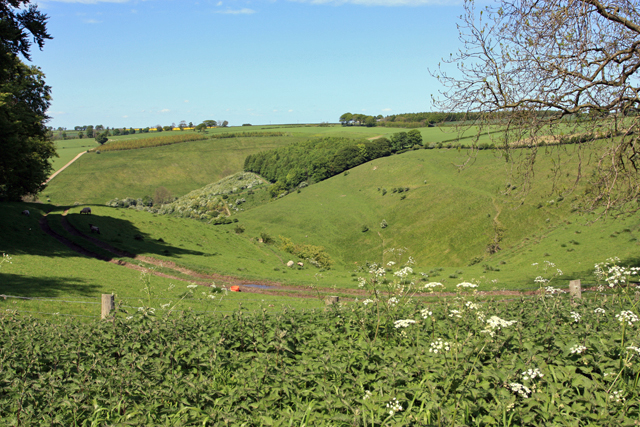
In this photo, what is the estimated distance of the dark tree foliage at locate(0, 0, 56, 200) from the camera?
73.0ft

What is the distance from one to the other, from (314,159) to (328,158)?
760 cm

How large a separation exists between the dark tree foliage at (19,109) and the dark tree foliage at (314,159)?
258 feet

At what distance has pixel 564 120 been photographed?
12609 mm

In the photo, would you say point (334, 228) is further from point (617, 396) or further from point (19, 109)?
point (617, 396)

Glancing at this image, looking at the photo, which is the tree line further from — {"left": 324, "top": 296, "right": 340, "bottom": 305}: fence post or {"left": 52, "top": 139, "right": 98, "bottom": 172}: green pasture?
{"left": 324, "top": 296, "right": 340, "bottom": 305}: fence post

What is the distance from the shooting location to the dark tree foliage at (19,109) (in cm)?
2227

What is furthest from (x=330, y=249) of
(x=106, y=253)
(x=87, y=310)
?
(x=87, y=310)

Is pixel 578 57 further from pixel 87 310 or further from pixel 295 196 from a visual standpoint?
pixel 295 196

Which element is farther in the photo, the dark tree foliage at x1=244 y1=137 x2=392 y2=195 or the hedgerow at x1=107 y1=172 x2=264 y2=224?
the dark tree foliage at x1=244 y1=137 x2=392 y2=195

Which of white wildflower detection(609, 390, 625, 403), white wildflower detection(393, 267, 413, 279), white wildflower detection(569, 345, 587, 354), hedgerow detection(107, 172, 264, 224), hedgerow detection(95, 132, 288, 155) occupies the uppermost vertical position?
hedgerow detection(95, 132, 288, 155)

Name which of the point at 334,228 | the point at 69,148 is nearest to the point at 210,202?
the point at 334,228

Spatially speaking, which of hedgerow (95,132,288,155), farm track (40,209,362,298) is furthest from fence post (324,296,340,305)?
hedgerow (95,132,288,155)

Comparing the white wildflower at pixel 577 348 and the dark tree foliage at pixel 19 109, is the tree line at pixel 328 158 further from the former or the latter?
the white wildflower at pixel 577 348

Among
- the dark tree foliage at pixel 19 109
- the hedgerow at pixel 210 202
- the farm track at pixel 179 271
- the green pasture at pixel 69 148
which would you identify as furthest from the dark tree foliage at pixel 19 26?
the green pasture at pixel 69 148
